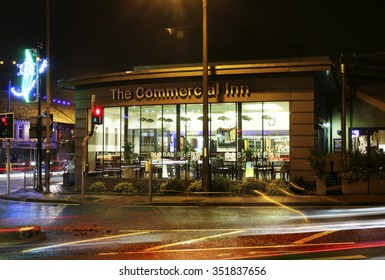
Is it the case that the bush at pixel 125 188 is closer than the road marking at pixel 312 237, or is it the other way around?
the road marking at pixel 312 237

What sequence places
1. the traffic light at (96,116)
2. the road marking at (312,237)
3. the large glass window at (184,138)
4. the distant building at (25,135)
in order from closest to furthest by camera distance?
the road marking at (312,237) → the traffic light at (96,116) → the large glass window at (184,138) → the distant building at (25,135)

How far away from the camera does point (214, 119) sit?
2228 cm

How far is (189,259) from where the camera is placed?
7730mm

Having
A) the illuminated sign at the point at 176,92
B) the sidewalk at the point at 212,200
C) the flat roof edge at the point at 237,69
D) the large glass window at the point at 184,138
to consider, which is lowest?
the sidewalk at the point at 212,200

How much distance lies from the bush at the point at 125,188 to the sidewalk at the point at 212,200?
0.93 meters

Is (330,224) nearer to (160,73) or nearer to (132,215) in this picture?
(132,215)

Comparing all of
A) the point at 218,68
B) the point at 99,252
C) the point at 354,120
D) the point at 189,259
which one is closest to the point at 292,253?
the point at 189,259

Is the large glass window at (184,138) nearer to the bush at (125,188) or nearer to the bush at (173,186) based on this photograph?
the bush at (125,188)

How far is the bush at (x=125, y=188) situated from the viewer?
20.8 meters

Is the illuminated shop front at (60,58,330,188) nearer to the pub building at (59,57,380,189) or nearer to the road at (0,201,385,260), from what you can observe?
the pub building at (59,57,380,189)

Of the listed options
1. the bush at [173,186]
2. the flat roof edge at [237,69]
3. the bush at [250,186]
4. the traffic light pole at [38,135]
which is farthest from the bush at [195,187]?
the traffic light pole at [38,135]

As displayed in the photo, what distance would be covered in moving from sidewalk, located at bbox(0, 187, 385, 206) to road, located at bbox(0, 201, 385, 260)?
37.0 inches

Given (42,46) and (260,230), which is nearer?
(260,230)

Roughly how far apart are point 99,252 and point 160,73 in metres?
14.5
